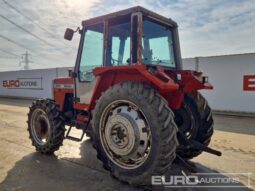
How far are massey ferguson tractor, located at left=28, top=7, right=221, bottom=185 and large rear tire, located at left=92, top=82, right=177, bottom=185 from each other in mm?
12

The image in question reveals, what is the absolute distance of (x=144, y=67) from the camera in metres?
3.17

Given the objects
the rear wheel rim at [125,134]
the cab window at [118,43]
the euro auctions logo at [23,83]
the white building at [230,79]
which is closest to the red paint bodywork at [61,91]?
the cab window at [118,43]

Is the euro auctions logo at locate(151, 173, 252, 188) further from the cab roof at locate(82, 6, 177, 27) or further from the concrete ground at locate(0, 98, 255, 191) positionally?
the cab roof at locate(82, 6, 177, 27)

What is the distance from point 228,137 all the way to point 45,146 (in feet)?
14.7

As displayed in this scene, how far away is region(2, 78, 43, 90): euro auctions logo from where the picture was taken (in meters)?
19.3

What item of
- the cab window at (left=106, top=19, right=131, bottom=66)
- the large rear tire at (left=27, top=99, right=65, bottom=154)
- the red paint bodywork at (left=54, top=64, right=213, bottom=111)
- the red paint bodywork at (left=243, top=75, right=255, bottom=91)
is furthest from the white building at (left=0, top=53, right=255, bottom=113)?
the large rear tire at (left=27, top=99, right=65, bottom=154)

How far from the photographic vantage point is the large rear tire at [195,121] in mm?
A: 4285

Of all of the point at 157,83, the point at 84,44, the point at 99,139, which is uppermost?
the point at 84,44

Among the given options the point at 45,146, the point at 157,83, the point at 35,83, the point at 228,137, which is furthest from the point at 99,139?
the point at 35,83

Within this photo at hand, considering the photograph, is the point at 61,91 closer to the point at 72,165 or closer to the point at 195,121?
the point at 72,165

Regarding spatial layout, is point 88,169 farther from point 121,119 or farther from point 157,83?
point 157,83

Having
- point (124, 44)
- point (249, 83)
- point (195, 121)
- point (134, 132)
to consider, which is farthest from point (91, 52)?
point (249, 83)

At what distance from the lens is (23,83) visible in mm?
20469

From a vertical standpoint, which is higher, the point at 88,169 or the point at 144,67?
the point at 144,67
